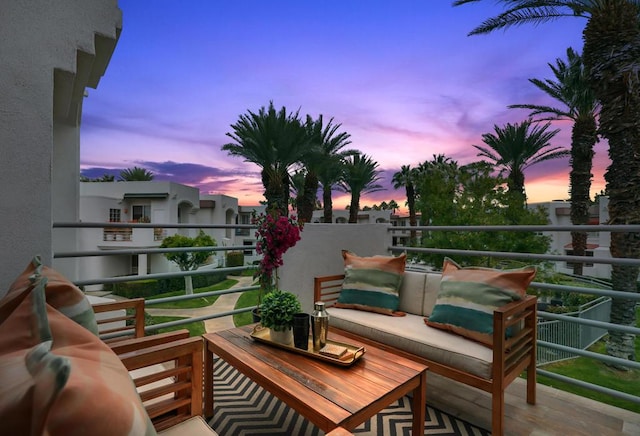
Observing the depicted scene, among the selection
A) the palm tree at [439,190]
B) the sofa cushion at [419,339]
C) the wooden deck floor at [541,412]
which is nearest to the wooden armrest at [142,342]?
the sofa cushion at [419,339]

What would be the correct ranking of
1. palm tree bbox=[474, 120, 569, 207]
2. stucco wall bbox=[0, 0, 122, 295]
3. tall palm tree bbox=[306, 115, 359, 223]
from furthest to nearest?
palm tree bbox=[474, 120, 569, 207] → tall palm tree bbox=[306, 115, 359, 223] → stucco wall bbox=[0, 0, 122, 295]

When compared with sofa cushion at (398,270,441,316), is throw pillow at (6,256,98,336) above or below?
above

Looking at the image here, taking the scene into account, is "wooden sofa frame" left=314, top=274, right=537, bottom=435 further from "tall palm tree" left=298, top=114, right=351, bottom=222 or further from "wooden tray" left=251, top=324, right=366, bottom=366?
"tall palm tree" left=298, top=114, right=351, bottom=222

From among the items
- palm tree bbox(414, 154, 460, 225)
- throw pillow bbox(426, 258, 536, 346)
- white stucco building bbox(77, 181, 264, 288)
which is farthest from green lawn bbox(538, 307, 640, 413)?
white stucco building bbox(77, 181, 264, 288)

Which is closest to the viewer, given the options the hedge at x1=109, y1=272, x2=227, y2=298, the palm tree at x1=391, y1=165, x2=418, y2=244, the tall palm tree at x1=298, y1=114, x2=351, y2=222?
the tall palm tree at x1=298, y1=114, x2=351, y2=222

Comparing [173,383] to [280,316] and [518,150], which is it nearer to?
[280,316]

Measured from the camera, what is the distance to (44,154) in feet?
5.32

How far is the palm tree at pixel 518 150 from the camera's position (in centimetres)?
1270

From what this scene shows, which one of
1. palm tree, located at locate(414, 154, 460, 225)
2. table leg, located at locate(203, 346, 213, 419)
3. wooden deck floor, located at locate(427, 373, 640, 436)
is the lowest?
wooden deck floor, located at locate(427, 373, 640, 436)

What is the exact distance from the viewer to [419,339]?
212 cm

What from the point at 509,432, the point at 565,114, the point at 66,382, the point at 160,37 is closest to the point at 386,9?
the point at 160,37

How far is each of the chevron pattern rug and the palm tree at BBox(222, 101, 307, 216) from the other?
7186 mm

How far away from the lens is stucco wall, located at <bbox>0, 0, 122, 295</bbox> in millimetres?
1530

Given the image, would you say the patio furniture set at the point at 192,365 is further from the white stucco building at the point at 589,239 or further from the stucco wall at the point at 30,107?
the white stucco building at the point at 589,239
